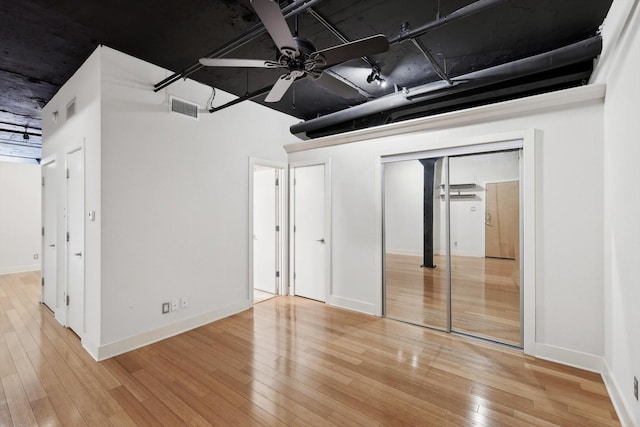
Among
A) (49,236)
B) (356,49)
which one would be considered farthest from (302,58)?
(49,236)

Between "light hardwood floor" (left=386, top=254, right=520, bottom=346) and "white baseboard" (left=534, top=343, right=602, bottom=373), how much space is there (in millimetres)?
257

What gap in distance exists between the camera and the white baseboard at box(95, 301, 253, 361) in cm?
289

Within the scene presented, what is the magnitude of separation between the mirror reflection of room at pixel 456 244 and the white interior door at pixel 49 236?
4.63 meters

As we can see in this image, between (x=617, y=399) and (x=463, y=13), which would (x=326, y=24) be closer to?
(x=463, y=13)

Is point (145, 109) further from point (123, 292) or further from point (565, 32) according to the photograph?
point (565, 32)

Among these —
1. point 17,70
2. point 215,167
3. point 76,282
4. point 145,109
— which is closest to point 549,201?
point 215,167

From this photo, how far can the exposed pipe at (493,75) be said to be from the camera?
2590mm

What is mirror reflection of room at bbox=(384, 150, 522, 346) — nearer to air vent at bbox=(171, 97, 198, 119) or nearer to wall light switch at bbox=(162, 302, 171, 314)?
air vent at bbox=(171, 97, 198, 119)

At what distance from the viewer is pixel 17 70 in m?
3.41

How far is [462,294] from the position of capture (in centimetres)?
356

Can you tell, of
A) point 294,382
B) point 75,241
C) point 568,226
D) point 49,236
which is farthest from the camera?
point 49,236

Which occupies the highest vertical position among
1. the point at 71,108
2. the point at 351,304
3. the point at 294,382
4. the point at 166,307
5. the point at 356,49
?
the point at 71,108

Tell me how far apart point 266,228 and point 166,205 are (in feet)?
6.68

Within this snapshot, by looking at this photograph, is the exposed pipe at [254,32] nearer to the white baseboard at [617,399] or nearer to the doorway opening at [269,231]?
the doorway opening at [269,231]
